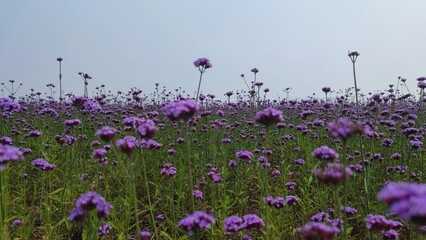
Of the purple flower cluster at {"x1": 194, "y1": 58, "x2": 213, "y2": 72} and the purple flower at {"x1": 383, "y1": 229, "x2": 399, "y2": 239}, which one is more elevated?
the purple flower cluster at {"x1": 194, "y1": 58, "x2": 213, "y2": 72}

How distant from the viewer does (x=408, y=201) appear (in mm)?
1368

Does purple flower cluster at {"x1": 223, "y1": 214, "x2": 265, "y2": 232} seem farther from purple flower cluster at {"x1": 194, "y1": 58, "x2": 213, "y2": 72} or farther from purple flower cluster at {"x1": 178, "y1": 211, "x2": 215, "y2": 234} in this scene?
purple flower cluster at {"x1": 194, "y1": 58, "x2": 213, "y2": 72}

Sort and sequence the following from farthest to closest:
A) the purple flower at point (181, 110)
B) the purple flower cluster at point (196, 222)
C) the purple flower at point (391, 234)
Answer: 1. the purple flower at point (391, 234)
2. the purple flower at point (181, 110)
3. the purple flower cluster at point (196, 222)

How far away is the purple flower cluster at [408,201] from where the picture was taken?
1.33 m

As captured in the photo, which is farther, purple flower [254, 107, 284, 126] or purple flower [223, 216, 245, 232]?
purple flower [254, 107, 284, 126]

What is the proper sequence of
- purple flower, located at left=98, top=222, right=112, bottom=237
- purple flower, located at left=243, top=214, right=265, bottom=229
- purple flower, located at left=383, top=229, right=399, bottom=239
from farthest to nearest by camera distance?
purple flower, located at left=98, top=222, right=112, bottom=237 → purple flower, located at left=383, top=229, right=399, bottom=239 → purple flower, located at left=243, top=214, right=265, bottom=229

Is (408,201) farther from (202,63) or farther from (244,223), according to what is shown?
(202,63)

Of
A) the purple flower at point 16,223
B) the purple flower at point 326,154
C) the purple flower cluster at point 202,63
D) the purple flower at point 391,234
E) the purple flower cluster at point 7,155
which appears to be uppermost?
the purple flower cluster at point 202,63

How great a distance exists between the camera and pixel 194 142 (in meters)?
8.48

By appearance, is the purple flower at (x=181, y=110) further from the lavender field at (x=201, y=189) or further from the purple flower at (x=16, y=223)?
the purple flower at (x=16, y=223)

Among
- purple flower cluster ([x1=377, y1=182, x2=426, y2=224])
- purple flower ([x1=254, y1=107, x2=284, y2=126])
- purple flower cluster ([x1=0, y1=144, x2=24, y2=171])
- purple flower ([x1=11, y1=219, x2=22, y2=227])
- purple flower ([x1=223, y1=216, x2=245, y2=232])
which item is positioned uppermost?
purple flower ([x1=254, y1=107, x2=284, y2=126])

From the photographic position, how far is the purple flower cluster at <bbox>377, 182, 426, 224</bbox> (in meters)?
1.33

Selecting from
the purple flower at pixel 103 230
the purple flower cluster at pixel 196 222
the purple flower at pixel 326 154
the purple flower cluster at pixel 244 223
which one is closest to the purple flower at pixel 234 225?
the purple flower cluster at pixel 244 223

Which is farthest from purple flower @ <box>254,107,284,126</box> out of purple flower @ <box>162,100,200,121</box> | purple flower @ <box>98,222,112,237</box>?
purple flower @ <box>98,222,112,237</box>
